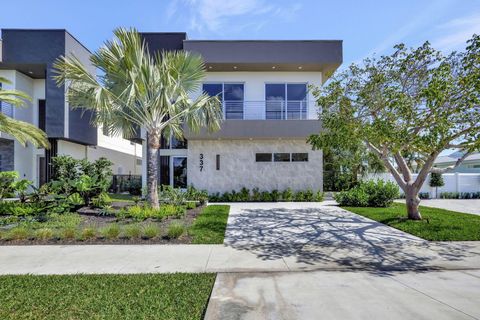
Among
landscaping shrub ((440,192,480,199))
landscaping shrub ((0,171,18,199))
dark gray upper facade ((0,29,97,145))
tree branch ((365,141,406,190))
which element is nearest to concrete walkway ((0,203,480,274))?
tree branch ((365,141,406,190))

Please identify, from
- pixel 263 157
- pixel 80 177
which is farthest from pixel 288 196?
pixel 80 177

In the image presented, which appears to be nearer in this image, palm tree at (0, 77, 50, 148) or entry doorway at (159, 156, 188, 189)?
palm tree at (0, 77, 50, 148)

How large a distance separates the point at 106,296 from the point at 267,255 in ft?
11.0

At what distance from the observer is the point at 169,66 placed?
31.8 ft

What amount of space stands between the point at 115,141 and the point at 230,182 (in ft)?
49.3

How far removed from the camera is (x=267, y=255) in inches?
233

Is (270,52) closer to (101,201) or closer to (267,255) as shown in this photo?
(101,201)

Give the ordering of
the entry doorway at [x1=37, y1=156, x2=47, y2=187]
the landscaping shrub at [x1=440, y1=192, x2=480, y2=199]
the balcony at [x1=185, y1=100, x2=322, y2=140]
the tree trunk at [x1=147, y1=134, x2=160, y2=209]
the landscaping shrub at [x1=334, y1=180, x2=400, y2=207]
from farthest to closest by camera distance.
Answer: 1. the entry doorway at [x1=37, y1=156, x2=47, y2=187]
2. the landscaping shrub at [x1=440, y1=192, x2=480, y2=199]
3. the balcony at [x1=185, y1=100, x2=322, y2=140]
4. the landscaping shrub at [x1=334, y1=180, x2=400, y2=207]
5. the tree trunk at [x1=147, y1=134, x2=160, y2=209]

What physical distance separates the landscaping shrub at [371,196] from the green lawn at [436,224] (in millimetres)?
1833

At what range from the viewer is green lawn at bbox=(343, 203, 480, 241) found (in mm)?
7457

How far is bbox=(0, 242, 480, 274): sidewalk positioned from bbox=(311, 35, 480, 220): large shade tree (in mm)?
3128

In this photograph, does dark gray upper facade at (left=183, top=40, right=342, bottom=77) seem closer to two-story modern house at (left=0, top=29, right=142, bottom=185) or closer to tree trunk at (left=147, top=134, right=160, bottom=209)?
tree trunk at (left=147, top=134, right=160, bottom=209)

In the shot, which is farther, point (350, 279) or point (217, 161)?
point (217, 161)

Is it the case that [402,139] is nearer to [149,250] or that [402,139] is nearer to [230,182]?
[149,250]
